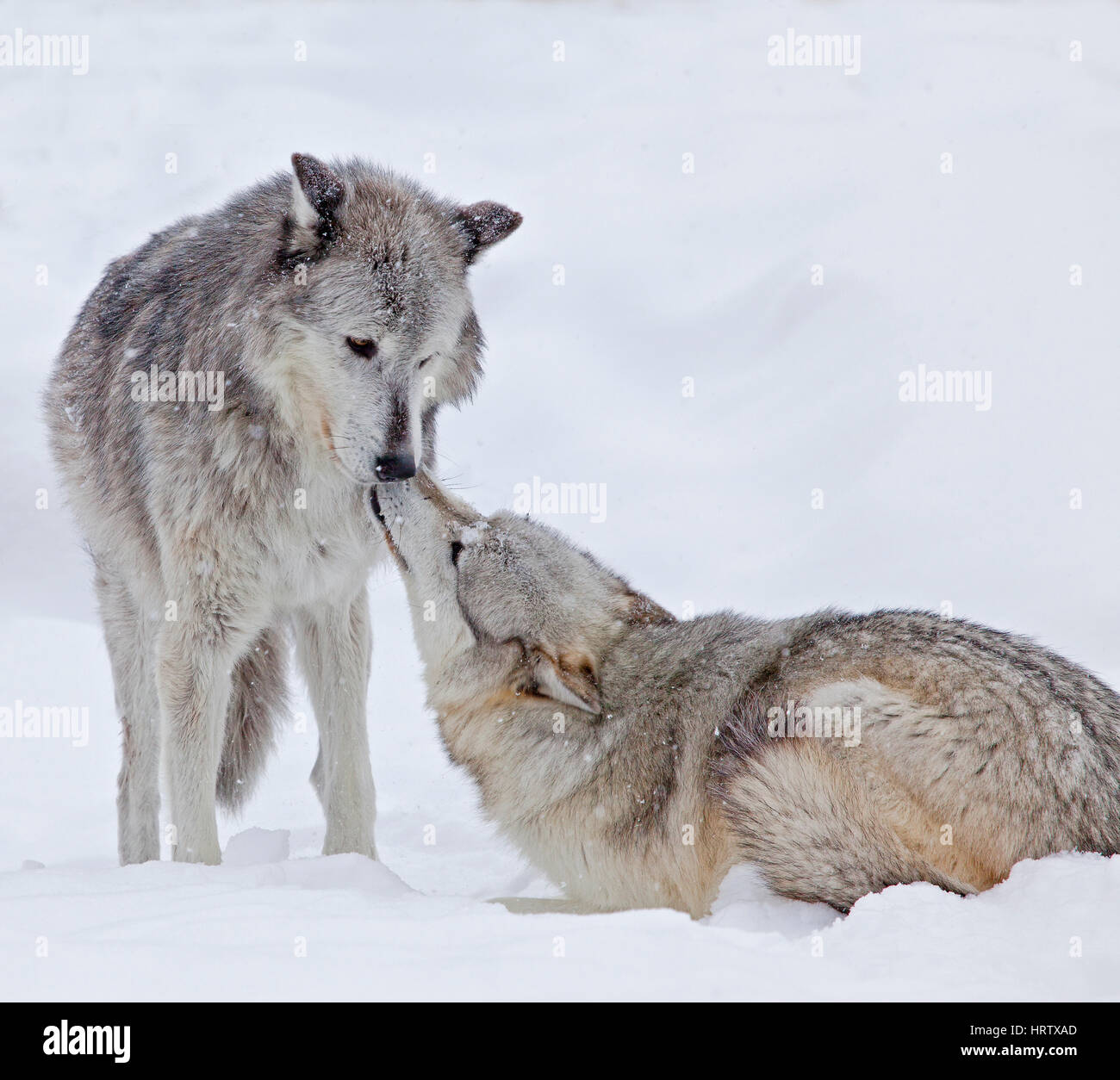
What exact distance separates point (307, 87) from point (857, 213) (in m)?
7.82

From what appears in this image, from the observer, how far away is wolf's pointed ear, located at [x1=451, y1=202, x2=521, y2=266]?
430 cm

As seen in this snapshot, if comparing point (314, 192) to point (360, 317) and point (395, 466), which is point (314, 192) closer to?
point (360, 317)

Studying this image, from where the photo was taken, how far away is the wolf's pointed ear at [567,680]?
3664 millimetres

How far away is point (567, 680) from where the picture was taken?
12.0 ft

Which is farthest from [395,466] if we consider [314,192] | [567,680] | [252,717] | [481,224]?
[252,717]

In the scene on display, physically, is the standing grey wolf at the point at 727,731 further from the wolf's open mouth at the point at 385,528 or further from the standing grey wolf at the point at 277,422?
the standing grey wolf at the point at 277,422

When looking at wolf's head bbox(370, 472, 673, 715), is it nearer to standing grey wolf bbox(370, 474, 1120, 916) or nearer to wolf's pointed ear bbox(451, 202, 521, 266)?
standing grey wolf bbox(370, 474, 1120, 916)

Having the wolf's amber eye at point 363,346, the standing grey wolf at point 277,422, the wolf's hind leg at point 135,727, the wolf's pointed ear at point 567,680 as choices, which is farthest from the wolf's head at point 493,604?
the wolf's hind leg at point 135,727

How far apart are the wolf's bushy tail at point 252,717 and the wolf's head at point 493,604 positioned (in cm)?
143

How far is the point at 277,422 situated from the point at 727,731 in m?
2.01
